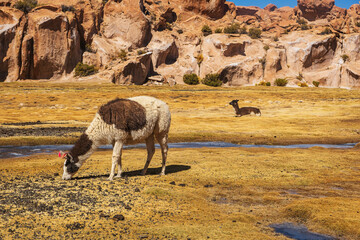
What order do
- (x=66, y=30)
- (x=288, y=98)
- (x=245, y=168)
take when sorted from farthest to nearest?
(x=66, y=30)
(x=288, y=98)
(x=245, y=168)

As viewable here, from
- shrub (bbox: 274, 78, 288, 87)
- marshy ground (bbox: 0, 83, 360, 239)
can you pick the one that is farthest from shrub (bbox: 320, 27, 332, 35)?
marshy ground (bbox: 0, 83, 360, 239)

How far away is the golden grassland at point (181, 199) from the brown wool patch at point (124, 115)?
5.56 feet

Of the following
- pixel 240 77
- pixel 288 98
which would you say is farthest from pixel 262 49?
pixel 288 98

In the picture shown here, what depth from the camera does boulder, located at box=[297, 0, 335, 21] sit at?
502 ft

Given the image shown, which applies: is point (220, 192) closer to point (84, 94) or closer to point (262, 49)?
point (84, 94)

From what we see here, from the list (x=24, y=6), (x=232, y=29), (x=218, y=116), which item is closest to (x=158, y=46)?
(x=232, y=29)

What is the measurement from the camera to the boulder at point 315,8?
6024 inches

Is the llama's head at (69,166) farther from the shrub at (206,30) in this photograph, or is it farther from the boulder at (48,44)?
the shrub at (206,30)

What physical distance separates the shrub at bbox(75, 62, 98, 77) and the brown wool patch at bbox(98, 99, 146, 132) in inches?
2312

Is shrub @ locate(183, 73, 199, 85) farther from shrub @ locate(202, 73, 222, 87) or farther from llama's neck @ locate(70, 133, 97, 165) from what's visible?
llama's neck @ locate(70, 133, 97, 165)

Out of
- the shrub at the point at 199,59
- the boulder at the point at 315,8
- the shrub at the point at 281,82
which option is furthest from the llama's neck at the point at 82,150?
the boulder at the point at 315,8

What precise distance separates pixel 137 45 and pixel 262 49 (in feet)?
95.0

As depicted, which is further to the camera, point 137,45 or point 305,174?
point 137,45

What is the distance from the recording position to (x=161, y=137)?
39.5ft
